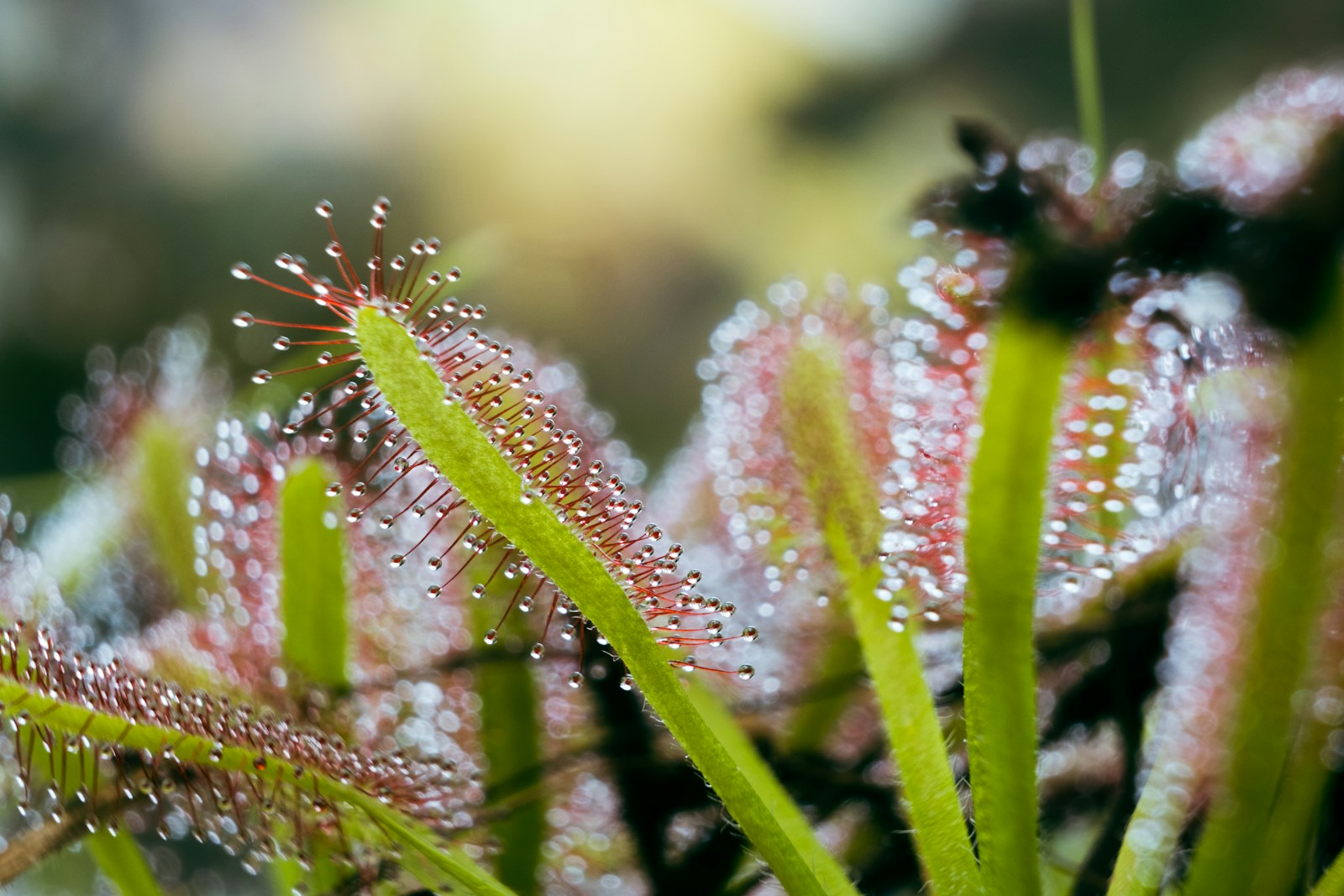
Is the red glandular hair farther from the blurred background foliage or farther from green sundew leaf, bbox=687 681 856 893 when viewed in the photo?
the blurred background foliage

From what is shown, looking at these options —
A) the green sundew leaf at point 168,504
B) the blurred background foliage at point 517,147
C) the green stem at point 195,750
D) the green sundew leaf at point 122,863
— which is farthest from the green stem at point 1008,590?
the blurred background foliage at point 517,147

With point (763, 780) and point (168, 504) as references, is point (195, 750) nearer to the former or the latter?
point (763, 780)

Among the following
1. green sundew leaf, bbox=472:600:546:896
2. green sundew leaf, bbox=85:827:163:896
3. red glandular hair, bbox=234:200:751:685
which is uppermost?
red glandular hair, bbox=234:200:751:685

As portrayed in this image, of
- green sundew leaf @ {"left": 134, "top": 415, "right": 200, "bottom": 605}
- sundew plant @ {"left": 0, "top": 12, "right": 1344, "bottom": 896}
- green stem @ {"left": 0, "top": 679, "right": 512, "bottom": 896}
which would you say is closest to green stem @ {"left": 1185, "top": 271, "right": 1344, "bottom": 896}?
sundew plant @ {"left": 0, "top": 12, "right": 1344, "bottom": 896}

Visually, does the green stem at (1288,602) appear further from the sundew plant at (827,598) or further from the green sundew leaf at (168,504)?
the green sundew leaf at (168,504)

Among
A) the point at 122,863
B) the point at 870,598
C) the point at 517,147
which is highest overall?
the point at 517,147

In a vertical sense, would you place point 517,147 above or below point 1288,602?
above

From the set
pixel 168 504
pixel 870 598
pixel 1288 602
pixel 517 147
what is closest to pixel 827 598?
pixel 870 598
